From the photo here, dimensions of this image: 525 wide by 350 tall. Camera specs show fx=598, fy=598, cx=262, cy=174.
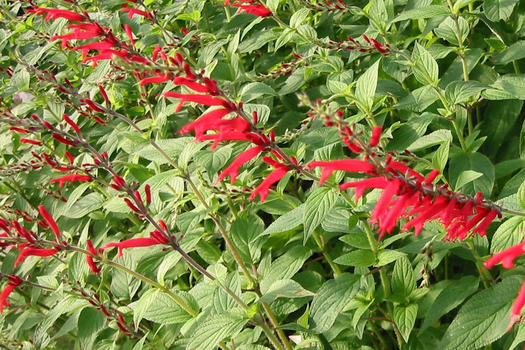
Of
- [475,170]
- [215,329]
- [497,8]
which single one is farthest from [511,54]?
[215,329]

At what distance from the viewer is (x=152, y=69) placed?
4.37 feet

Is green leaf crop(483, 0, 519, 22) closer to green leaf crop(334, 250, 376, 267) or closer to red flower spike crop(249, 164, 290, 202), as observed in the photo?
green leaf crop(334, 250, 376, 267)

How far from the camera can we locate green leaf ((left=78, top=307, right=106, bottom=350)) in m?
2.73

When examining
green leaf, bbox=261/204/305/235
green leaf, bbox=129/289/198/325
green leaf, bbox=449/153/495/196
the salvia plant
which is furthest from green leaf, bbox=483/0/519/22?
green leaf, bbox=129/289/198/325

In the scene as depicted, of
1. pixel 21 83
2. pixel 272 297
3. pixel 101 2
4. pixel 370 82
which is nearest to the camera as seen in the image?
pixel 272 297

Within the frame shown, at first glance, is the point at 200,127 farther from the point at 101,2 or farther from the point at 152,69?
the point at 101,2

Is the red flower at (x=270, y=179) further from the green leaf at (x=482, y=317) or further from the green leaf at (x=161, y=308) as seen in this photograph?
the green leaf at (x=161, y=308)

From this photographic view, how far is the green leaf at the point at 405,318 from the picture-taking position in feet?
6.68

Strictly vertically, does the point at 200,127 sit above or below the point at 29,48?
above

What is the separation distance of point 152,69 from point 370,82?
1.04m

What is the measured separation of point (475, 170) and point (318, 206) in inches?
28.1

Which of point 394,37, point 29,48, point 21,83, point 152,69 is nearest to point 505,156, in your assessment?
point 394,37

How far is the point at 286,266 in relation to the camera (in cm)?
233

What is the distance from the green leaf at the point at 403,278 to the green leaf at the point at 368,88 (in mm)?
581
